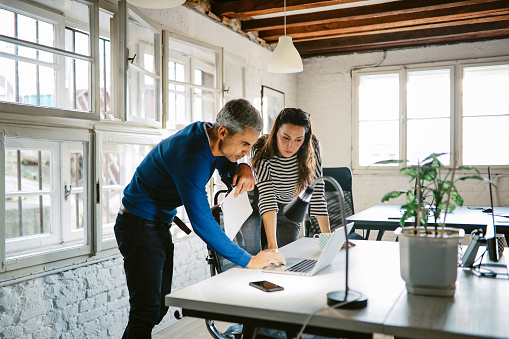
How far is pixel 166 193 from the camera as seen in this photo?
201 cm

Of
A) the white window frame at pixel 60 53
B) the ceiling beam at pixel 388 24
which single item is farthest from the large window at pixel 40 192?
the ceiling beam at pixel 388 24

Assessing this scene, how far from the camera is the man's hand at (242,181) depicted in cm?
206

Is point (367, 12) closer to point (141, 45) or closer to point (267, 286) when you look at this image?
point (141, 45)

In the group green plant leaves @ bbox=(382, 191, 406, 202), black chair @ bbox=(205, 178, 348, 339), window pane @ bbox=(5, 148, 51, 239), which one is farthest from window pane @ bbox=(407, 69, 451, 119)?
green plant leaves @ bbox=(382, 191, 406, 202)

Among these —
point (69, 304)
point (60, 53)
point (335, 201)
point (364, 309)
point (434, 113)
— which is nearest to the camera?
point (364, 309)

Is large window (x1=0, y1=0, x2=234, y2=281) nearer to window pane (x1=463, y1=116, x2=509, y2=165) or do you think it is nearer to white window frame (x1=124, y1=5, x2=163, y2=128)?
white window frame (x1=124, y1=5, x2=163, y2=128)

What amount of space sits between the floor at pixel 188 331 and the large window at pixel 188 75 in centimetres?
157

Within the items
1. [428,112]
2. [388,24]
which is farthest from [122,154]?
[428,112]

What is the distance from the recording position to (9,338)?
224cm

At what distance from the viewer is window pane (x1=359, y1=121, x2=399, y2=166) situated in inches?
236

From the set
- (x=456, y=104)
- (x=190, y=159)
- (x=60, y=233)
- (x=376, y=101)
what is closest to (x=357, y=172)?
(x=376, y=101)

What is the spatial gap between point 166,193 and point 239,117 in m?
0.50

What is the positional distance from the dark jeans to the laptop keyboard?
0.63 m

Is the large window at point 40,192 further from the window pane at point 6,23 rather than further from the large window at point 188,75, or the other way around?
the large window at point 188,75
